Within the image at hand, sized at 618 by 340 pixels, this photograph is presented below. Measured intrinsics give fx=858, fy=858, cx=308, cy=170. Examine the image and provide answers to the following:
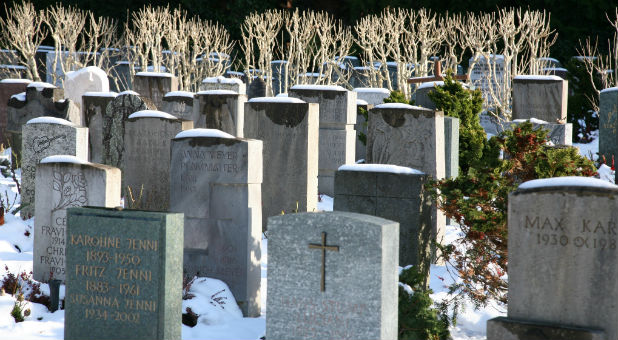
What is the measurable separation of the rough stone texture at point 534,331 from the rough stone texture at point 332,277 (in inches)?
28.2

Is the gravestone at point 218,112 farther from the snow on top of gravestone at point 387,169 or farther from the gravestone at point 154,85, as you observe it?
the gravestone at point 154,85

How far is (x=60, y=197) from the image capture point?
8.02 metres

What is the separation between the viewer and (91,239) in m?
6.28

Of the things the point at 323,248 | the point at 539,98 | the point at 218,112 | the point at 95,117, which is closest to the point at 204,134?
the point at 323,248

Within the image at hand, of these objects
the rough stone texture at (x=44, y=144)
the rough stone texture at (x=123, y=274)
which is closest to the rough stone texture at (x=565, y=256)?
the rough stone texture at (x=123, y=274)

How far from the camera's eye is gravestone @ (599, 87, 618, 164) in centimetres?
1322

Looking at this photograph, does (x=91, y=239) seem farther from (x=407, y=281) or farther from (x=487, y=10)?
(x=487, y=10)

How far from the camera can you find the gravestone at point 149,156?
10.4 metres

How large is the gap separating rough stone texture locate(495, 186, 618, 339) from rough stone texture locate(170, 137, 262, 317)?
2930 millimetres

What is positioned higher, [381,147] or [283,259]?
[381,147]

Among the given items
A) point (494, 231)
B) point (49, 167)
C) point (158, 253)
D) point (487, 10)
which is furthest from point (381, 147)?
point (487, 10)

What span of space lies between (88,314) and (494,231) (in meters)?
3.47

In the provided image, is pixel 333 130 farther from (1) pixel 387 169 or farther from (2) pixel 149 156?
(1) pixel 387 169

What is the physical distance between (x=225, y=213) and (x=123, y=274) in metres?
1.96
